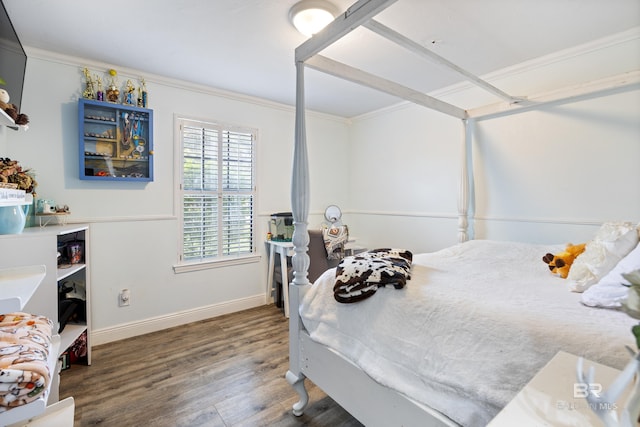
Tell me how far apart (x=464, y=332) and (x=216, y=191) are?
2747 mm

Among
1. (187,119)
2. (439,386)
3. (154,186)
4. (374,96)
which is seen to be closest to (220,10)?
(187,119)

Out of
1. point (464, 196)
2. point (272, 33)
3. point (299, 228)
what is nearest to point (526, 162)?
point (464, 196)

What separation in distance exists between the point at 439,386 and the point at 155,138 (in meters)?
2.94

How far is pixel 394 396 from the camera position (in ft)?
3.86

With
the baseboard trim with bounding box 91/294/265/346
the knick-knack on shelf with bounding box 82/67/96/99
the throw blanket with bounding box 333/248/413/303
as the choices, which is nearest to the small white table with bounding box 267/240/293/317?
the baseboard trim with bounding box 91/294/265/346

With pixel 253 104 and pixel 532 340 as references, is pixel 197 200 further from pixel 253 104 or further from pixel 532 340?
pixel 532 340

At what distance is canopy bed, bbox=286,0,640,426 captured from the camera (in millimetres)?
937

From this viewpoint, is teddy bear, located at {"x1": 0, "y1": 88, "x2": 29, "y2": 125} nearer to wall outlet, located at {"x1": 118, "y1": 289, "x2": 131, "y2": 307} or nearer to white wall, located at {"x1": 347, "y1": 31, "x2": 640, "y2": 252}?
wall outlet, located at {"x1": 118, "y1": 289, "x2": 131, "y2": 307}

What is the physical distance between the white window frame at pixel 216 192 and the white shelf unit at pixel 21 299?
1.59 m

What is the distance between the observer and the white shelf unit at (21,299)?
84 cm

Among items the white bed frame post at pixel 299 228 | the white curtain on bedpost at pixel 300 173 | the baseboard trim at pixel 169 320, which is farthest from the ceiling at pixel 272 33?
the baseboard trim at pixel 169 320

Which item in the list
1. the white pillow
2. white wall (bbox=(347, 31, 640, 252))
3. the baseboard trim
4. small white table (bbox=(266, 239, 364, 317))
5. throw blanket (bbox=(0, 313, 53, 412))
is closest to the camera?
throw blanket (bbox=(0, 313, 53, 412))

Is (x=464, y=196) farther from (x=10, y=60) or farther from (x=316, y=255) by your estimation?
(x=10, y=60)

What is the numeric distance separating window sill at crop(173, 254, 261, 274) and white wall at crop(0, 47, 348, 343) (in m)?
0.05
